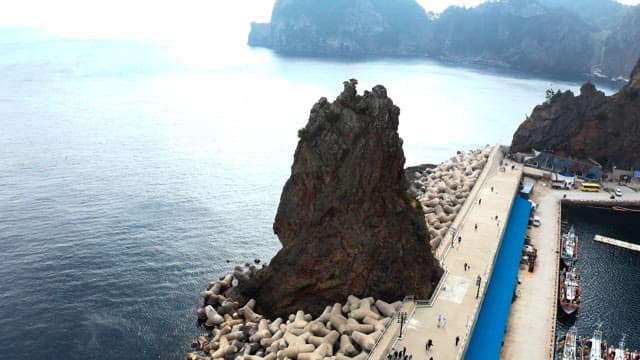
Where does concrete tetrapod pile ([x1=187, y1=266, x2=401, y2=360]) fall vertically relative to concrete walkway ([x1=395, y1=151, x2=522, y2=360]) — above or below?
below

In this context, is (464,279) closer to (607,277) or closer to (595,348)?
(595,348)

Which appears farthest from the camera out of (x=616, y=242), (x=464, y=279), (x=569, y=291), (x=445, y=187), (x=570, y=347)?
(x=445, y=187)

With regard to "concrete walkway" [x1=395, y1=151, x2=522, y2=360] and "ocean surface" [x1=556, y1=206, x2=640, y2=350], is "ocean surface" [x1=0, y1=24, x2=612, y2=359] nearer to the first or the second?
"ocean surface" [x1=556, y1=206, x2=640, y2=350]

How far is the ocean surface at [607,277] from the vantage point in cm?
6394

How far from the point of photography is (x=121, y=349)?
58.4 m

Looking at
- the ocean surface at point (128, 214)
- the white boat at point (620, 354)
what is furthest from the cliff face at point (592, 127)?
the white boat at point (620, 354)

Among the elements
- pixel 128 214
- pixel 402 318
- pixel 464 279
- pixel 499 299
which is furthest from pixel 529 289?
pixel 128 214

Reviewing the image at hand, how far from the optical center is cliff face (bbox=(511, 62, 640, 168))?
115 metres

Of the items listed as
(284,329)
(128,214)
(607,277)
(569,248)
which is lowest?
(128,214)

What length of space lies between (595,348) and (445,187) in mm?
43211

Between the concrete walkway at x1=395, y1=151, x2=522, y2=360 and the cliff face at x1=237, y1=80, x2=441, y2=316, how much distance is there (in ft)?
10.6

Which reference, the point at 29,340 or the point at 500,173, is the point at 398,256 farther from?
the point at 500,173

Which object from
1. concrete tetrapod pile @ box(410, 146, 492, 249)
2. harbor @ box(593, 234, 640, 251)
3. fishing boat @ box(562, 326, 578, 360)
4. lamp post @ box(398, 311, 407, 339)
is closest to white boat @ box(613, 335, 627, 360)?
fishing boat @ box(562, 326, 578, 360)

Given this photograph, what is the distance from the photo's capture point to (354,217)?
2312 inches
